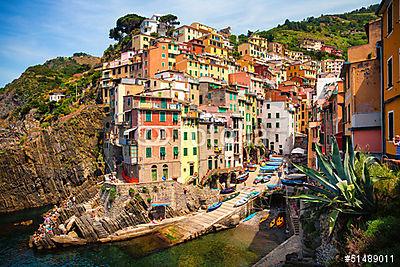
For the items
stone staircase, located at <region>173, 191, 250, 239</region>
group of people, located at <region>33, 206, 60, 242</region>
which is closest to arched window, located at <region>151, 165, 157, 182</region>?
stone staircase, located at <region>173, 191, 250, 239</region>

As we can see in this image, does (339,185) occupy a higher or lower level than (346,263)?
higher

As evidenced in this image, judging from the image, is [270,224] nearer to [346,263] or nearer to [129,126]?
[129,126]

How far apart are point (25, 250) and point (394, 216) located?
33.7m

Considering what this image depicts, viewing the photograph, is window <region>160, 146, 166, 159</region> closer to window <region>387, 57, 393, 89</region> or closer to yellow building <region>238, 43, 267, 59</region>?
window <region>387, 57, 393, 89</region>

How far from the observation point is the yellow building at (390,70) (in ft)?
49.7

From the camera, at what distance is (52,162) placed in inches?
2253

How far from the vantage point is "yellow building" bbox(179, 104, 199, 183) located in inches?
1721

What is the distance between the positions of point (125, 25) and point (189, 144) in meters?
76.2

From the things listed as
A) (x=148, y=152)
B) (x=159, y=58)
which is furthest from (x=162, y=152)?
(x=159, y=58)

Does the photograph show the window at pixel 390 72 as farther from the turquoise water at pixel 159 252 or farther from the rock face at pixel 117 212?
the rock face at pixel 117 212

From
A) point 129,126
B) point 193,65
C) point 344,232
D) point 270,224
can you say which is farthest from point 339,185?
point 193,65

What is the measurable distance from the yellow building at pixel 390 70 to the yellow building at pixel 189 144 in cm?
2900

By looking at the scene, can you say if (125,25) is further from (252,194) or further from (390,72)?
(390,72)

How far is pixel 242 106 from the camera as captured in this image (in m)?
59.5
